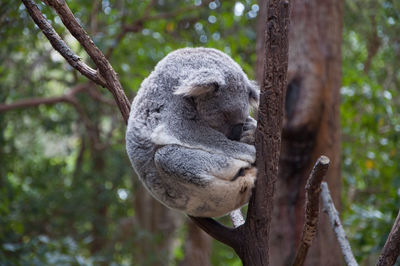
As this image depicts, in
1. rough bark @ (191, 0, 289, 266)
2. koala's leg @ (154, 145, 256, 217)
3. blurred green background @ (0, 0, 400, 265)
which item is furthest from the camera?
blurred green background @ (0, 0, 400, 265)

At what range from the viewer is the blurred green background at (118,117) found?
4.79 metres

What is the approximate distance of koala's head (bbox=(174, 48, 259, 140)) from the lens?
2.34 meters

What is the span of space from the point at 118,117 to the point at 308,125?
14.2 ft

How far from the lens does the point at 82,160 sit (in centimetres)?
805

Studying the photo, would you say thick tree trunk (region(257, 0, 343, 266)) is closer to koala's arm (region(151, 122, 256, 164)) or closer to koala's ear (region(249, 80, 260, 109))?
koala's ear (region(249, 80, 260, 109))

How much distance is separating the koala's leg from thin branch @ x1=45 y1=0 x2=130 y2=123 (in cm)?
42

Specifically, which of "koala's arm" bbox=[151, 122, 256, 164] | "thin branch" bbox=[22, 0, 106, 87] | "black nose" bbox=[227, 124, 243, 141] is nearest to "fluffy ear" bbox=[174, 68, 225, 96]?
"koala's arm" bbox=[151, 122, 256, 164]

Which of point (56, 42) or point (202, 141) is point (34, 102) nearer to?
point (56, 42)

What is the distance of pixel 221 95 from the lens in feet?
7.97

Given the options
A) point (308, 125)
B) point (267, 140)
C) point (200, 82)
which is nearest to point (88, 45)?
point (200, 82)

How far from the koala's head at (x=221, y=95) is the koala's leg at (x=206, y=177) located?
31 cm

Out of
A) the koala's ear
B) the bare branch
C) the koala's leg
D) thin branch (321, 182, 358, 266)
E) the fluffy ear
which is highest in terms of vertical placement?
the fluffy ear

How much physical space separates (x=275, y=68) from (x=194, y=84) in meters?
0.54

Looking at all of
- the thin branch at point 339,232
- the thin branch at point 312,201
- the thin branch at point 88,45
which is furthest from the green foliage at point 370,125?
the thin branch at point 88,45
